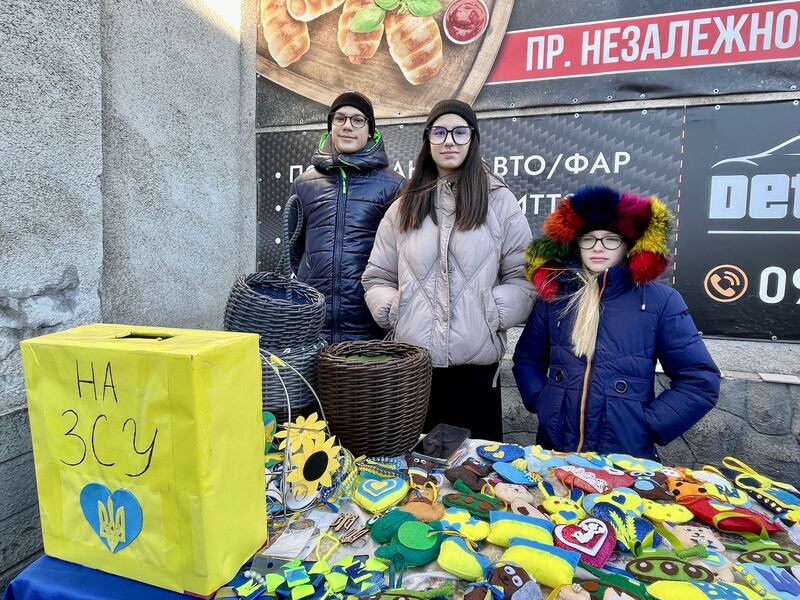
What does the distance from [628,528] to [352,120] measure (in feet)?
5.47

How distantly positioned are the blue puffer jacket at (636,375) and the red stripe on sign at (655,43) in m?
1.52

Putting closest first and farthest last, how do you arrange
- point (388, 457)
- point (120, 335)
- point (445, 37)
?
point (120, 335), point (388, 457), point (445, 37)

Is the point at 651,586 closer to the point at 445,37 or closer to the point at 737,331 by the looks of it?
the point at 737,331

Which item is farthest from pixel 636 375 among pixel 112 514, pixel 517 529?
pixel 112 514

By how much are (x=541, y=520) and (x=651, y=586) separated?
0.60 ft

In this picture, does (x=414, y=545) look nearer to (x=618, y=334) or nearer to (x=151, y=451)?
(x=151, y=451)

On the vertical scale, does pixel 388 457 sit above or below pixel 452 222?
below

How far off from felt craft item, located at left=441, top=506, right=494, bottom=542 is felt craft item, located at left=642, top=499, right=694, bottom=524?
305 millimetres

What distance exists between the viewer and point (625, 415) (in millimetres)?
1389

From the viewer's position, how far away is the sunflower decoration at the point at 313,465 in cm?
88

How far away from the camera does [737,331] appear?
2324 mm

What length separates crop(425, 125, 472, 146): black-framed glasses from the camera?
161 centimetres

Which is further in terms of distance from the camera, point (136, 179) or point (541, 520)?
point (136, 179)

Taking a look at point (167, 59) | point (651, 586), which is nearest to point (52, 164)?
point (167, 59)
